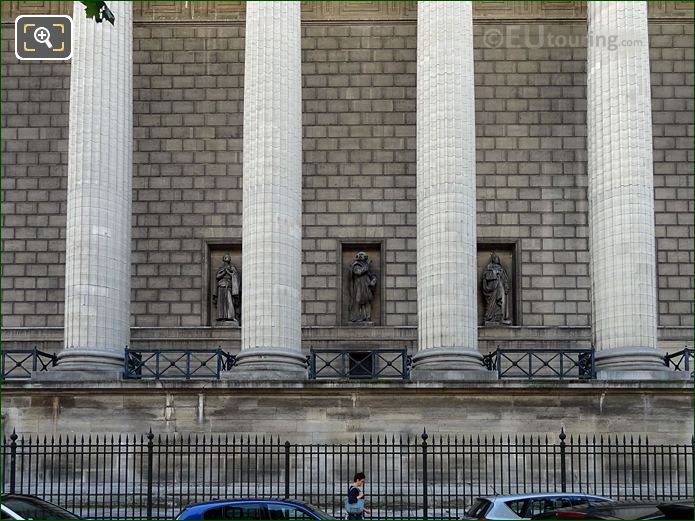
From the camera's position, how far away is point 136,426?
101ft

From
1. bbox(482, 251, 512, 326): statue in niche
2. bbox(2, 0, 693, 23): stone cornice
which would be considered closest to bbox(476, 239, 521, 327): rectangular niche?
bbox(482, 251, 512, 326): statue in niche

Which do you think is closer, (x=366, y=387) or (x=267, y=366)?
(x=366, y=387)

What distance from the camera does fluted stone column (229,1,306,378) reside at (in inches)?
1254

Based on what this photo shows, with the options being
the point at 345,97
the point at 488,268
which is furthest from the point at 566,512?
the point at 345,97

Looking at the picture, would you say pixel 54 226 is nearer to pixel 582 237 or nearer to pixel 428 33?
pixel 428 33

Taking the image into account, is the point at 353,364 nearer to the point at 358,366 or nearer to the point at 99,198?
the point at 358,366

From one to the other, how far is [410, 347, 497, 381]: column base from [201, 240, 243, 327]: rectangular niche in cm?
811

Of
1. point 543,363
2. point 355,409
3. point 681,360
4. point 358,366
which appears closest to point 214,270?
point 358,366

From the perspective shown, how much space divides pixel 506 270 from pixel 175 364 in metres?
11.0

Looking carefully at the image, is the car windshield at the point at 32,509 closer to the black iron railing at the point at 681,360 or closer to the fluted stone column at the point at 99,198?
the fluted stone column at the point at 99,198

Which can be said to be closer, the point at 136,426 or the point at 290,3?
the point at 136,426

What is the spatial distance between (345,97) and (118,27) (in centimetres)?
854

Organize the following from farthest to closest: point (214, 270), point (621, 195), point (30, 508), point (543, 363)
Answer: point (214, 270)
point (543, 363)
point (621, 195)
point (30, 508)

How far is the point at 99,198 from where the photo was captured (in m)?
33.1
